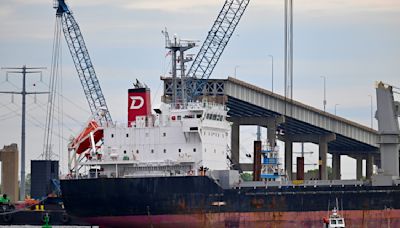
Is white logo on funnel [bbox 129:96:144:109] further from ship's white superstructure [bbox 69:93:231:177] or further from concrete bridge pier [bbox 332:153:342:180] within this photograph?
concrete bridge pier [bbox 332:153:342:180]

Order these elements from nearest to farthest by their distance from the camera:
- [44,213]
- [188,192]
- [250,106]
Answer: [188,192], [44,213], [250,106]

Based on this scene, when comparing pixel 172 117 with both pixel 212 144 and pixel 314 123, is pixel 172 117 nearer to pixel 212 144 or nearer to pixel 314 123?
pixel 212 144

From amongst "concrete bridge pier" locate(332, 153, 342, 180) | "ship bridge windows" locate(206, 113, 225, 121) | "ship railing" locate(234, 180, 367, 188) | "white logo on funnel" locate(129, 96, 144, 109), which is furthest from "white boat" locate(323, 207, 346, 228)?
"concrete bridge pier" locate(332, 153, 342, 180)

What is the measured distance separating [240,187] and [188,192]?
3.63 meters

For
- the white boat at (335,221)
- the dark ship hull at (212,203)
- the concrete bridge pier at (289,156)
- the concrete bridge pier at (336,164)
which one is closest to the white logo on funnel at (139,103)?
the dark ship hull at (212,203)

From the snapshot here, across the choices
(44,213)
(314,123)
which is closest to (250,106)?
(314,123)

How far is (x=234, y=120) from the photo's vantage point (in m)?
130

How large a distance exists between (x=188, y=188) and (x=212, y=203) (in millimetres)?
1843

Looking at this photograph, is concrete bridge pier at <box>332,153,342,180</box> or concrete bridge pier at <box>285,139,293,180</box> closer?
concrete bridge pier at <box>285,139,293,180</box>

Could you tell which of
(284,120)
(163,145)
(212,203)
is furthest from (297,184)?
(284,120)

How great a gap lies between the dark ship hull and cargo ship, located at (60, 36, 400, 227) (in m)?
0.06

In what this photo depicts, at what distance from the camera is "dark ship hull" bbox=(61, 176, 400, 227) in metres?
81.6

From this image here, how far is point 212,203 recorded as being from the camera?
269 ft

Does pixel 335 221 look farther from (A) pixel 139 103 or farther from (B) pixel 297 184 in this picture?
(A) pixel 139 103
